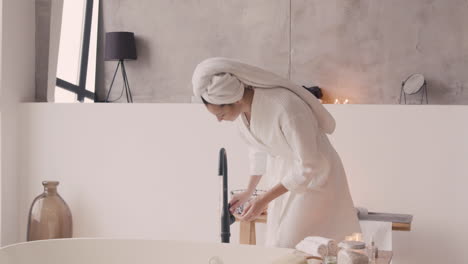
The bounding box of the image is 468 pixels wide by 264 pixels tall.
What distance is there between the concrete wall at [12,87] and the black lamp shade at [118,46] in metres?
0.73

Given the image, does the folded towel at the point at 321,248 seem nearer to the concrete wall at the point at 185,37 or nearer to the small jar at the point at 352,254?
the small jar at the point at 352,254

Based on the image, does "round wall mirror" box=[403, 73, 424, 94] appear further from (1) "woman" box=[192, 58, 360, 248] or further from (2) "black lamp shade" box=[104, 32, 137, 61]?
(1) "woman" box=[192, 58, 360, 248]

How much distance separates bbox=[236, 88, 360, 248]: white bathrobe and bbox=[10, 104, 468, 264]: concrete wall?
4.49 feet

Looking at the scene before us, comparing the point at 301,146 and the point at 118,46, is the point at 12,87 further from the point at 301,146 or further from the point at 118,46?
the point at 301,146

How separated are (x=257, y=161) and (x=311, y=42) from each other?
Result: 2.49 meters

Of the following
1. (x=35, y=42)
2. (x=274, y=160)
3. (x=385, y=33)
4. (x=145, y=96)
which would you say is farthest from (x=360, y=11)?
(x=274, y=160)

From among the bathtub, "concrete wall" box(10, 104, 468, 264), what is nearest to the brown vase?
"concrete wall" box(10, 104, 468, 264)

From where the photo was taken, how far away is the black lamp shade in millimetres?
5289

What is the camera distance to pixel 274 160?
8.69 ft

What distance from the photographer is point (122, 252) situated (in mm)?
2771

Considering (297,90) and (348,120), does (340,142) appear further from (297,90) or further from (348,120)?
(297,90)

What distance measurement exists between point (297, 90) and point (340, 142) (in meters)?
1.53

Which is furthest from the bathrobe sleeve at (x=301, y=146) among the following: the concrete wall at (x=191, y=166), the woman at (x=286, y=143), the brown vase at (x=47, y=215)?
the brown vase at (x=47, y=215)

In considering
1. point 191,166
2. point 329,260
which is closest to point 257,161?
point 329,260
